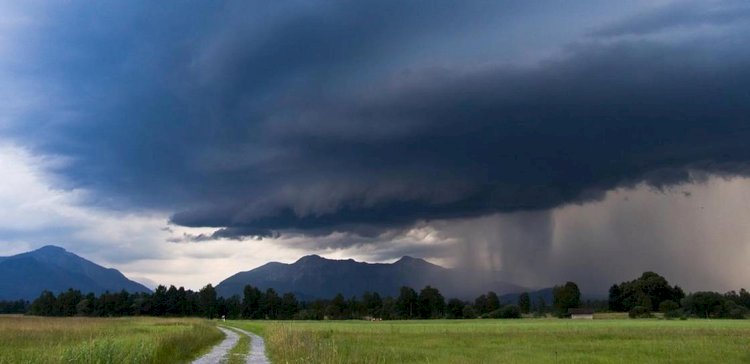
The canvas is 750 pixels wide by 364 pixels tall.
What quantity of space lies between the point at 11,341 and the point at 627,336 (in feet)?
177

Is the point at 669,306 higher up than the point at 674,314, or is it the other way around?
the point at 669,306

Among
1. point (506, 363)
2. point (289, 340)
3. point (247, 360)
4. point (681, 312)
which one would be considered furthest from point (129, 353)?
point (681, 312)

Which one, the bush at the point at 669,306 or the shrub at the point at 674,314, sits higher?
the bush at the point at 669,306

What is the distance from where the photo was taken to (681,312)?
595ft

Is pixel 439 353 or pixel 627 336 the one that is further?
pixel 627 336

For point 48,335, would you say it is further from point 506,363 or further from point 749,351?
point 749,351

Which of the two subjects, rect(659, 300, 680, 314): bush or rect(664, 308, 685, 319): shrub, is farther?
rect(659, 300, 680, 314): bush

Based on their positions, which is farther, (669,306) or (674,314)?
(669,306)

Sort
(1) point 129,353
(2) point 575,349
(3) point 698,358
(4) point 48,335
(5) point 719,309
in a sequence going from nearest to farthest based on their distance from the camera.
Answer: (1) point 129,353 → (3) point 698,358 → (4) point 48,335 → (2) point 575,349 → (5) point 719,309

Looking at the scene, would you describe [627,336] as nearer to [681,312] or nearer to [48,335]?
[48,335]

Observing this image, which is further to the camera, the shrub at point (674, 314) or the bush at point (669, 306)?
the bush at point (669, 306)

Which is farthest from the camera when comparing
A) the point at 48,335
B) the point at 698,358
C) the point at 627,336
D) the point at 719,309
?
the point at 719,309

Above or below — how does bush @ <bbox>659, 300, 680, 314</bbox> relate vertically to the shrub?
above

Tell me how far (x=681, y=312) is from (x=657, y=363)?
167351 mm
